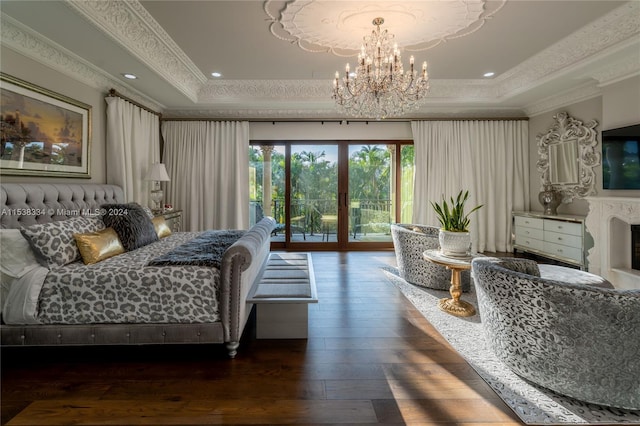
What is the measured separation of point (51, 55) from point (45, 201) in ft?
4.97

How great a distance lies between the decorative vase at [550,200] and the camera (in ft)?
15.4

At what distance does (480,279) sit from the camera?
1.98 m

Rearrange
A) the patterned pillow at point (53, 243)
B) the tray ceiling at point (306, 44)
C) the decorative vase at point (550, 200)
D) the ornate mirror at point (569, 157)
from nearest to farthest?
the patterned pillow at point (53, 243) → the tray ceiling at point (306, 44) → the ornate mirror at point (569, 157) → the decorative vase at point (550, 200)

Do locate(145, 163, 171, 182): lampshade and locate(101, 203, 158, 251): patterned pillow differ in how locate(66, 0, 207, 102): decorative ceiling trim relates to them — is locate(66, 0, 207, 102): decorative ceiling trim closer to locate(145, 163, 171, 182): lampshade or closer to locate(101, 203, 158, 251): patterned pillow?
locate(145, 163, 171, 182): lampshade

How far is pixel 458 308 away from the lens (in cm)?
286

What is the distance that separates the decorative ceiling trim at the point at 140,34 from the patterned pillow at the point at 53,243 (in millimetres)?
1763

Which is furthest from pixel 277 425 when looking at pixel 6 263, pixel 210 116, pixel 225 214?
pixel 210 116

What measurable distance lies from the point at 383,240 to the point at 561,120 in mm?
3516

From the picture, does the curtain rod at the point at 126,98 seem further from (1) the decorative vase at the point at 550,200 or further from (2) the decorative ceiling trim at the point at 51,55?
(1) the decorative vase at the point at 550,200

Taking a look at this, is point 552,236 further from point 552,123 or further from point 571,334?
point 571,334

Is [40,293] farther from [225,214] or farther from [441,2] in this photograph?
[441,2]

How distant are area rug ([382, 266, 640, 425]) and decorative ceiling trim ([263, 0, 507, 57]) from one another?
2856 millimetres

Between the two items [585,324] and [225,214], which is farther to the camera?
[225,214]

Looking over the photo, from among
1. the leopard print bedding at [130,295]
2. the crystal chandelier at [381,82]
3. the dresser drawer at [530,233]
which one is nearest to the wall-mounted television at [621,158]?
the dresser drawer at [530,233]
